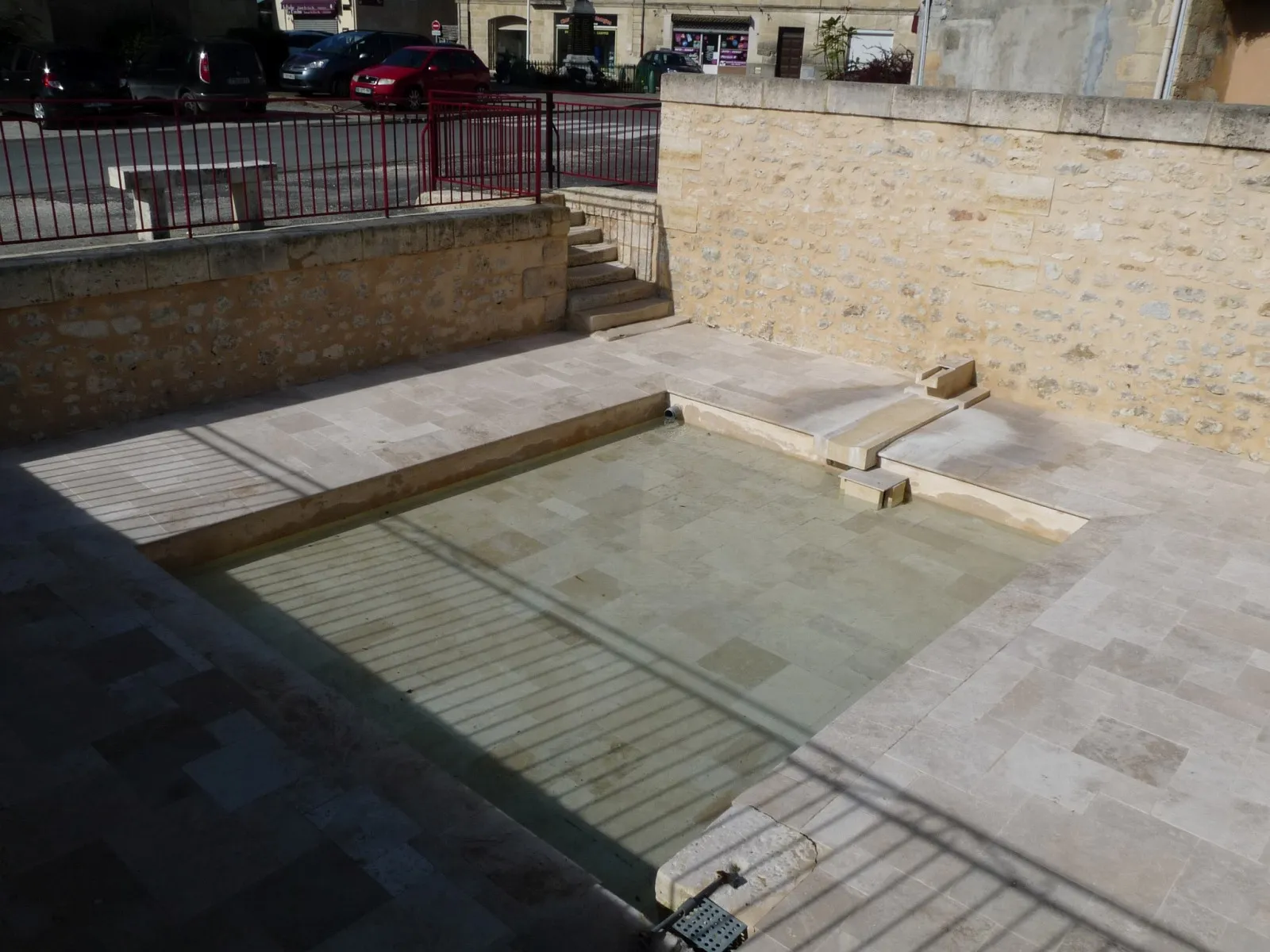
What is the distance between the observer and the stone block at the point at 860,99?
866cm

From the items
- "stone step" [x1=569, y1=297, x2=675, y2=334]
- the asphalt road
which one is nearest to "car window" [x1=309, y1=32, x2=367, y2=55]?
the asphalt road

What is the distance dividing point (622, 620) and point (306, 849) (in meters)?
2.38

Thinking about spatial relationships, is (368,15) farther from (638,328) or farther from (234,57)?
(638,328)

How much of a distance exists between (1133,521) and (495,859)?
15.4ft

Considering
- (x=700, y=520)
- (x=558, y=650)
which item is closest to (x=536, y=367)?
(x=700, y=520)

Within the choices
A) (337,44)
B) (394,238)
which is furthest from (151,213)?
(337,44)

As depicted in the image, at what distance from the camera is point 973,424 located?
8164 mm

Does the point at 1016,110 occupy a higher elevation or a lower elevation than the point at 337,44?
lower

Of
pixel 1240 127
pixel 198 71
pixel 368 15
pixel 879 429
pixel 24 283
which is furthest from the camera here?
pixel 368 15

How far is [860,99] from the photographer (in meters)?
8.83

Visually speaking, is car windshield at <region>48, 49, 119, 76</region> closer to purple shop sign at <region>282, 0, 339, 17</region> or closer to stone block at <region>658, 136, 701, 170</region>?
stone block at <region>658, 136, 701, 170</region>

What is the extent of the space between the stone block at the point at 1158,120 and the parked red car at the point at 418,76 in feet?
49.8

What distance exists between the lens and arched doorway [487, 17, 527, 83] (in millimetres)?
37562

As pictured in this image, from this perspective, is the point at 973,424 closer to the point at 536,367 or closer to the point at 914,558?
the point at 914,558
